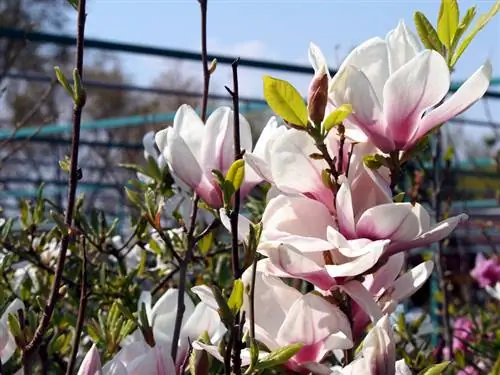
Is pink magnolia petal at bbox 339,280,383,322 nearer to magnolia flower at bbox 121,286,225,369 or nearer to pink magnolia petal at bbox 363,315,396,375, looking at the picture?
pink magnolia petal at bbox 363,315,396,375

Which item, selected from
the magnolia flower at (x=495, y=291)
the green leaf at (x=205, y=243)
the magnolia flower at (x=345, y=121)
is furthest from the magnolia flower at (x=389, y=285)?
the magnolia flower at (x=495, y=291)

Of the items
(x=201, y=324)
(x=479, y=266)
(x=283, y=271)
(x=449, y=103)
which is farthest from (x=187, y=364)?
(x=479, y=266)

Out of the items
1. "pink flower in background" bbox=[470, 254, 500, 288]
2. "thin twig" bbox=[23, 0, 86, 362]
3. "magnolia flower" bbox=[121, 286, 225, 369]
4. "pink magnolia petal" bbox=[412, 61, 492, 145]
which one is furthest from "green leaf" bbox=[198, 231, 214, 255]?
"pink flower in background" bbox=[470, 254, 500, 288]

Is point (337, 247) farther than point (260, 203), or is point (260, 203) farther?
point (260, 203)

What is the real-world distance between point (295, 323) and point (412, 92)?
204mm

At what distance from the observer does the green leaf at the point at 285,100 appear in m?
0.64

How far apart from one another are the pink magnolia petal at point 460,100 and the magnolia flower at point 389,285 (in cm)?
11

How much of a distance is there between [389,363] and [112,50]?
206cm

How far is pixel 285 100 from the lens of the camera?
0.65 m

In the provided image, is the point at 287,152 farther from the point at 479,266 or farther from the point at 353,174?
the point at 479,266

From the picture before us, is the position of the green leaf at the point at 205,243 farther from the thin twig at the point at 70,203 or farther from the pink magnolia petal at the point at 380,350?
the pink magnolia petal at the point at 380,350

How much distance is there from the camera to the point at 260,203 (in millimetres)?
1395

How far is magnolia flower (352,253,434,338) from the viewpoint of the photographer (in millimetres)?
674

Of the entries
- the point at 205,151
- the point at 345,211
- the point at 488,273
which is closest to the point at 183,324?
the point at 205,151
